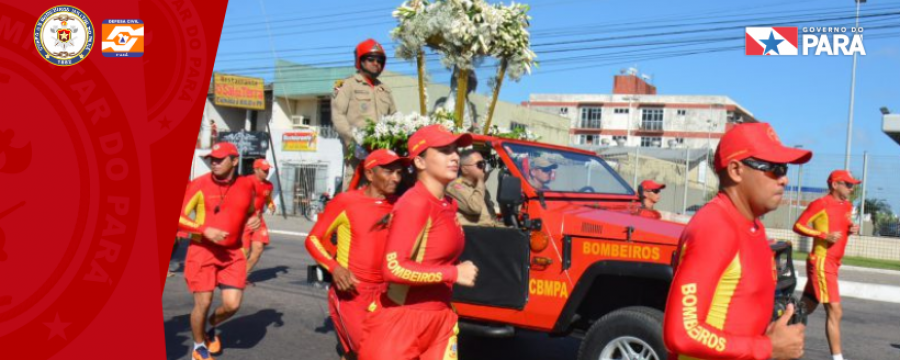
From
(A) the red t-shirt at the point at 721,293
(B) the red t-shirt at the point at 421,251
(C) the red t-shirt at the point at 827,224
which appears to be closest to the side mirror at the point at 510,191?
(B) the red t-shirt at the point at 421,251

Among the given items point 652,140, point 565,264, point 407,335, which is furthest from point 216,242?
point 652,140

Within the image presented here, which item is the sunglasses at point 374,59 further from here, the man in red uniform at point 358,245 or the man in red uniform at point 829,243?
the man in red uniform at point 829,243

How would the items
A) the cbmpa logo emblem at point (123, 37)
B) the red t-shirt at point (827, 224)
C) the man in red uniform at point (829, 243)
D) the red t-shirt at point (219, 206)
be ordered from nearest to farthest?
the cbmpa logo emblem at point (123, 37) → the red t-shirt at point (219, 206) → the man in red uniform at point (829, 243) → the red t-shirt at point (827, 224)

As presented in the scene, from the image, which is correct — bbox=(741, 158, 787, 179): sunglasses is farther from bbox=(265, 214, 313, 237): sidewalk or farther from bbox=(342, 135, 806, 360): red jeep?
bbox=(265, 214, 313, 237): sidewalk

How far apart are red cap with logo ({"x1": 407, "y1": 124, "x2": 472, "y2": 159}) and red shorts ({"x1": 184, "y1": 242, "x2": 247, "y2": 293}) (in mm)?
3579

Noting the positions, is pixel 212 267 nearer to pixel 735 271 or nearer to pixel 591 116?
pixel 735 271

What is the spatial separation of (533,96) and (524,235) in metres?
72.8

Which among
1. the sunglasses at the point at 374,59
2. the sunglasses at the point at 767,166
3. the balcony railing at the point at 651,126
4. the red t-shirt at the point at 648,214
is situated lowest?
the red t-shirt at the point at 648,214

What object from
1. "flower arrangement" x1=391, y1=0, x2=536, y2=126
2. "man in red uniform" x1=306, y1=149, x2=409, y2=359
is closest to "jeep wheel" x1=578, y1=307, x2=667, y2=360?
"man in red uniform" x1=306, y1=149, x2=409, y2=359

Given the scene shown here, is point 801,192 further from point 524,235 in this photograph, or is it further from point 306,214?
point 306,214

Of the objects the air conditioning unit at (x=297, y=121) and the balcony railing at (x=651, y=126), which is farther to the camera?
the balcony railing at (x=651, y=126)

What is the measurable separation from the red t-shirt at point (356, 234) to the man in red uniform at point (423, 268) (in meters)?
1.02

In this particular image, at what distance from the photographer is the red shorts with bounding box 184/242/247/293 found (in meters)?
6.88

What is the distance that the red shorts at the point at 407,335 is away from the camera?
3811 mm
